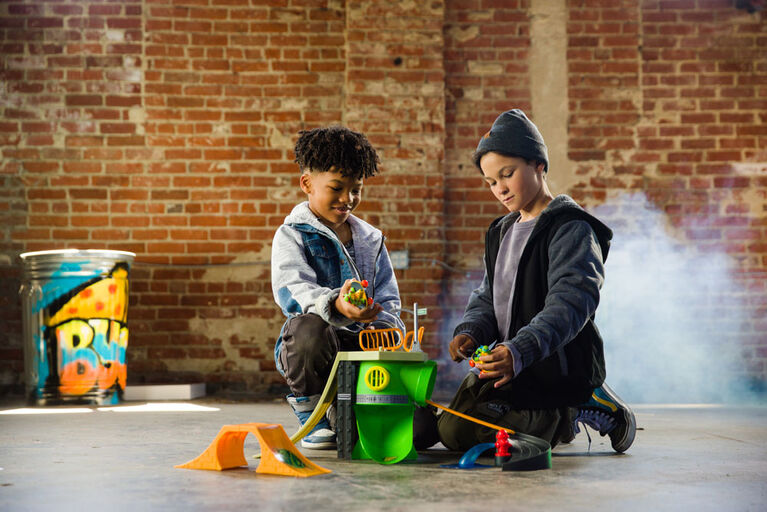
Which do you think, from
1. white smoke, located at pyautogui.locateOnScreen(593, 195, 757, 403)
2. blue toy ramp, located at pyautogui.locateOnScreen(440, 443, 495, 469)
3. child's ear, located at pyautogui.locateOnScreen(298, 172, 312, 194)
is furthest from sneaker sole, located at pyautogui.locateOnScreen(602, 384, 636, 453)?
white smoke, located at pyautogui.locateOnScreen(593, 195, 757, 403)

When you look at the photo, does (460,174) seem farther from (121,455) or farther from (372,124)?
(121,455)

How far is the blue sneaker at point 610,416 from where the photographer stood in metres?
2.33

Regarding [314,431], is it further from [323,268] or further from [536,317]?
[536,317]

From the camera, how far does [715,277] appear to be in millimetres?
4918

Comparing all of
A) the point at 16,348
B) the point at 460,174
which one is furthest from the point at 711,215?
the point at 16,348

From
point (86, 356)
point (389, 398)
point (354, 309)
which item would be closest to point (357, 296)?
point (354, 309)

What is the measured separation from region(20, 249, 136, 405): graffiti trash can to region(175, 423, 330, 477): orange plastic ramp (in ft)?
8.22

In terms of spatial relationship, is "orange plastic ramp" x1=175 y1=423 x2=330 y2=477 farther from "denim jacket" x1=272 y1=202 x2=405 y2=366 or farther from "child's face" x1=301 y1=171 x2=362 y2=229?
"child's face" x1=301 y1=171 x2=362 y2=229

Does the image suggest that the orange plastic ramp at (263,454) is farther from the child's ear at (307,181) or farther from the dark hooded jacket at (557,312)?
the child's ear at (307,181)

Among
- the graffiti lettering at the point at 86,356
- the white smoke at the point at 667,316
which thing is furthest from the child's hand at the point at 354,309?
the white smoke at the point at 667,316

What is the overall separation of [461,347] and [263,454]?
0.70 metres

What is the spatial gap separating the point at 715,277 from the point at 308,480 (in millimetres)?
3807

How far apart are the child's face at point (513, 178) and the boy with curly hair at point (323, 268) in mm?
402

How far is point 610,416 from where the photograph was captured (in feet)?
7.70
